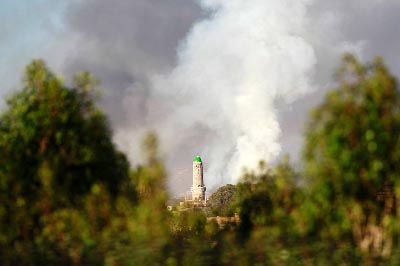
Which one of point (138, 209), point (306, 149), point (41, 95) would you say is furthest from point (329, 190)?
point (41, 95)

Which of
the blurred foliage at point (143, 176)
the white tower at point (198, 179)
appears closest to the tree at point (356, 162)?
the blurred foliage at point (143, 176)

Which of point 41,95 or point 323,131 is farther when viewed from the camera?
point 41,95

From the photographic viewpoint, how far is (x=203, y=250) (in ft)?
26.5

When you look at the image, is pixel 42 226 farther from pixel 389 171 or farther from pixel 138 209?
pixel 389 171

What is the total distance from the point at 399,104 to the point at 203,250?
651 cm

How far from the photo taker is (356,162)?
1138 cm

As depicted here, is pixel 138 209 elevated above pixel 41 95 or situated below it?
below

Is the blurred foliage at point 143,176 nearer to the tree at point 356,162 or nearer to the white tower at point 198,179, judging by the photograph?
the tree at point 356,162

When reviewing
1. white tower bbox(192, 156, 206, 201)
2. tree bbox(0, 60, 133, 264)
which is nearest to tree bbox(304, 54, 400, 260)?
tree bbox(0, 60, 133, 264)

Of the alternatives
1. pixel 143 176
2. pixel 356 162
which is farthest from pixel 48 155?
pixel 356 162

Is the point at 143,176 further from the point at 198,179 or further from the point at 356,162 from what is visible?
the point at 198,179

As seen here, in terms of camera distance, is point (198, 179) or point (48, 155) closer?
point (48, 155)

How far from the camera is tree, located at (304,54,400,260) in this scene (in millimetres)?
11430

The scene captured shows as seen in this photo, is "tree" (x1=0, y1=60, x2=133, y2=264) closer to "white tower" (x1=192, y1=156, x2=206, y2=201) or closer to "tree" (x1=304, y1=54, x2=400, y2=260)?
"tree" (x1=304, y1=54, x2=400, y2=260)
